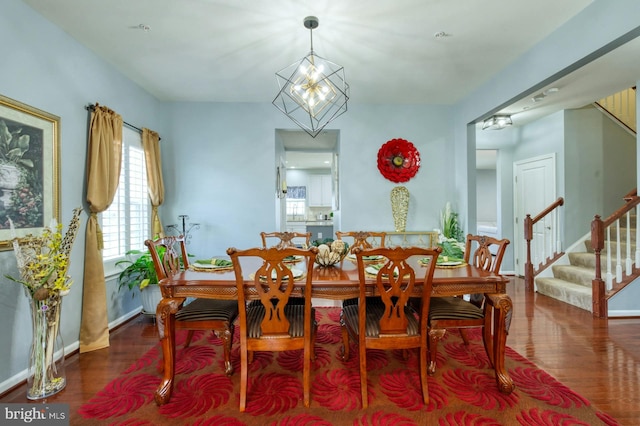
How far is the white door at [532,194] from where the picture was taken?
4992 millimetres

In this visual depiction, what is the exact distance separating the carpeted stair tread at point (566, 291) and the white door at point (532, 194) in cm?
50

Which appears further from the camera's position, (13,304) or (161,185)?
(161,185)

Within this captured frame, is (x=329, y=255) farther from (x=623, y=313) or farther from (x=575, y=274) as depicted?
(x=575, y=274)

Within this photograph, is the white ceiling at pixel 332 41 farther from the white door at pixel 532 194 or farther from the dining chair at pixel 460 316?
the dining chair at pixel 460 316

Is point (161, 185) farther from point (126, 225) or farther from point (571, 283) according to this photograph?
point (571, 283)

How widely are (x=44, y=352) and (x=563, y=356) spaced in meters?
3.75

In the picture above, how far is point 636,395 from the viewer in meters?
2.02

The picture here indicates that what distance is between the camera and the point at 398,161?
4.61 meters

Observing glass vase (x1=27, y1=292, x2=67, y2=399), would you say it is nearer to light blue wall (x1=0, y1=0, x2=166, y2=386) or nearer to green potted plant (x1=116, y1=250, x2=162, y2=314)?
light blue wall (x1=0, y1=0, x2=166, y2=386)

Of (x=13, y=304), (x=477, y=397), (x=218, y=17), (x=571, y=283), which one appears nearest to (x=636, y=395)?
(x=477, y=397)

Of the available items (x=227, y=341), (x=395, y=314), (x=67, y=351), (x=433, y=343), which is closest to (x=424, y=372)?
(x=433, y=343)

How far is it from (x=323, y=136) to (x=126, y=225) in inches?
130

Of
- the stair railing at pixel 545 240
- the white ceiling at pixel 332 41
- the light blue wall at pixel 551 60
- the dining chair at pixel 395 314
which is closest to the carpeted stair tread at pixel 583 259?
the stair railing at pixel 545 240

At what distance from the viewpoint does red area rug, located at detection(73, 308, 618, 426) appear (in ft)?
5.95
